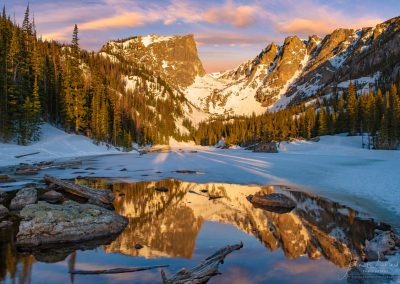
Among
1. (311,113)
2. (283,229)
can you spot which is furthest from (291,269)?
(311,113)

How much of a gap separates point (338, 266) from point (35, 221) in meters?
11.0

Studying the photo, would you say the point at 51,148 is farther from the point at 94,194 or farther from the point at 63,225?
the point at 63,225

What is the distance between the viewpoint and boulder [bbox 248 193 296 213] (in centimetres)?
1848

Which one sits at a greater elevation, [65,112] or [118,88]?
[118,88]

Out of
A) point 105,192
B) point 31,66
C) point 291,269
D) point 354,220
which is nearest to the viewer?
point 291,269

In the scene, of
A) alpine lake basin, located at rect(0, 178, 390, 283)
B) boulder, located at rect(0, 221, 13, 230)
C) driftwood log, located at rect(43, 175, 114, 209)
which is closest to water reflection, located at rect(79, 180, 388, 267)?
alpine lake basin, located at rect(0, 178, 390, 283)

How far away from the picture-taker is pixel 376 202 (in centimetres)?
1909

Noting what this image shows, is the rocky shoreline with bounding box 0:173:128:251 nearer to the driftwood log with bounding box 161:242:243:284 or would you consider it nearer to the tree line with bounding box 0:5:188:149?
the driftwood log with bounding box 161:242:243:284

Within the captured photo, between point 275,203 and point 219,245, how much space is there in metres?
7.38

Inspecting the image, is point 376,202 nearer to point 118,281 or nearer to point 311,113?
point 118,281

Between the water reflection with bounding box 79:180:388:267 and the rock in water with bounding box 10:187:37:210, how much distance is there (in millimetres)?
4614

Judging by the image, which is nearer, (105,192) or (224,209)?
(224,209)

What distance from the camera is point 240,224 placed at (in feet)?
50.9

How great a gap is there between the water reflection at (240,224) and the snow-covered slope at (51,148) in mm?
30769
